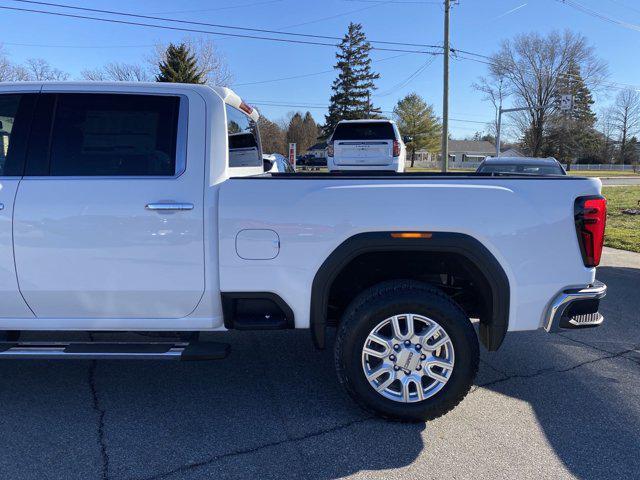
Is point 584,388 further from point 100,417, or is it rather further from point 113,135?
point 113,135

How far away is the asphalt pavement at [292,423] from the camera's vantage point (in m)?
2.62

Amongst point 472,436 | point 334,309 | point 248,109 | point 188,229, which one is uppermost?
point 248,109

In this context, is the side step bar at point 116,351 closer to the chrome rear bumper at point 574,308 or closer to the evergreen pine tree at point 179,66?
the chrome rear bumper at point 574,308

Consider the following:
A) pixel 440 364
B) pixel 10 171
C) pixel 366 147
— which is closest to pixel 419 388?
pixel 440 364

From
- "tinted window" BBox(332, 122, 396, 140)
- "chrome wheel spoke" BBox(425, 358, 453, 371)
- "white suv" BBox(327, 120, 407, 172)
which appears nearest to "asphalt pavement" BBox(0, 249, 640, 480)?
"chrome wheel spoke" BBox(425, 358, 453, 371)

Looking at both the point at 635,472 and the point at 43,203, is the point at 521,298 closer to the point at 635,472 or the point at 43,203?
the point at 635,472

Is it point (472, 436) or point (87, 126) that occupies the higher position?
point (87, 126)

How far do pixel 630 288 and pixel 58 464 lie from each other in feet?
22.2

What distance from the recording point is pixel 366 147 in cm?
995

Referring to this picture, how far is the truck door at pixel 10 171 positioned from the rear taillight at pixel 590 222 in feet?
11.2

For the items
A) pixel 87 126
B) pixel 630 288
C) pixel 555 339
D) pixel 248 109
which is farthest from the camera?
pixel 630 288

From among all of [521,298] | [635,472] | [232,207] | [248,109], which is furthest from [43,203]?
[635,472]

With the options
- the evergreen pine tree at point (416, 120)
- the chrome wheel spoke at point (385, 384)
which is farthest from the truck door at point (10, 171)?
the evergreen pine tree at point (416, 120)

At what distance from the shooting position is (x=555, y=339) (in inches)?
183
